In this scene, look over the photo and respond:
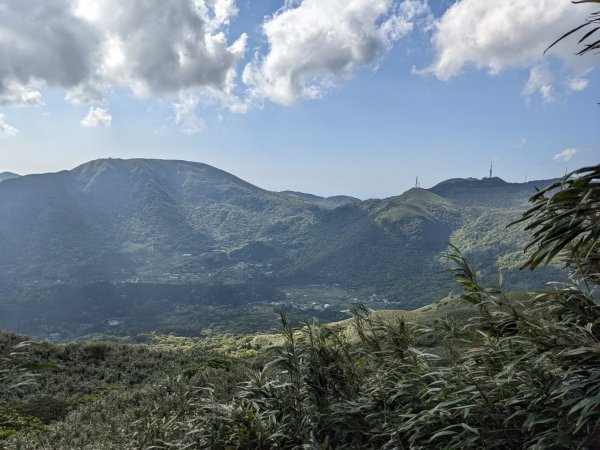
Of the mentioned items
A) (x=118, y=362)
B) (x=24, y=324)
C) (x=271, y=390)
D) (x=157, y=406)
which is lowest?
(x=24, y=324)

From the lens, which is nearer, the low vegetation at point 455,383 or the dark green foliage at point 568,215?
the dark green foliage at point 568,215

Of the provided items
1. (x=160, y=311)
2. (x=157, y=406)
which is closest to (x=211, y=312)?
(x=160, y=311)

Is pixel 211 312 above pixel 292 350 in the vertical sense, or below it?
below

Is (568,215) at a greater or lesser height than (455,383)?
greater

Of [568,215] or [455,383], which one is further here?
[455,383]

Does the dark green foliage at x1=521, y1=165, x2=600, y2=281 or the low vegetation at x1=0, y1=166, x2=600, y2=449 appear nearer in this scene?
the dark green foliage at x1=521, y1=165, x2=600, y2=281

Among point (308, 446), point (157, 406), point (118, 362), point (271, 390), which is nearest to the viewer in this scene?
point (308, 446)

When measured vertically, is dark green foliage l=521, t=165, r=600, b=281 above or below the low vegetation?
above

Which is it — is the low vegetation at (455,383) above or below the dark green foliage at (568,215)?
below

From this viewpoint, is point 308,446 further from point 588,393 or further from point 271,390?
point 588,393

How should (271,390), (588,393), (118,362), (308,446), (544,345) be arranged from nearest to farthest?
(588,393) → (544,345) → (308,446) → (271,390) → (118,362)

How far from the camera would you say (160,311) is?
625ft

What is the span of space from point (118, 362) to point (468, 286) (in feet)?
66.8

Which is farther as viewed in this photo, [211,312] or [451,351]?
[211,312]
